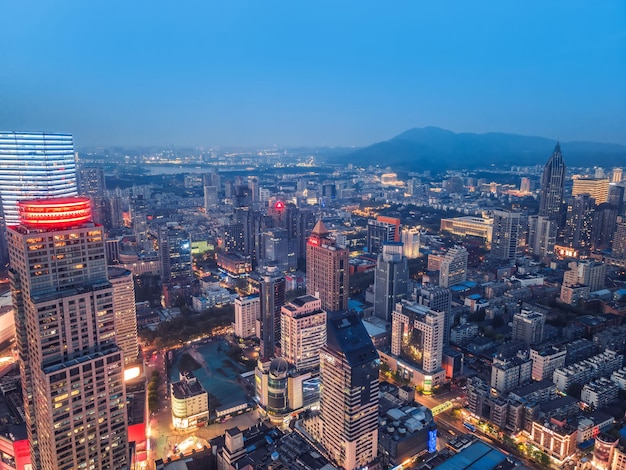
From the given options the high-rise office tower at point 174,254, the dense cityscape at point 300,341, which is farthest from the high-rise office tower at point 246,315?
the high-rise office tower at point 174,254

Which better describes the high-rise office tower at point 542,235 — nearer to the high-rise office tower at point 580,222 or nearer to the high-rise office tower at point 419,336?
the high-rise office tower at point 580,222

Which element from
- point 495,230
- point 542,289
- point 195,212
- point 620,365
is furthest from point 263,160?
point 620,365

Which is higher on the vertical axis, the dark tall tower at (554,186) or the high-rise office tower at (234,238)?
the dark tall tower at (554,186)

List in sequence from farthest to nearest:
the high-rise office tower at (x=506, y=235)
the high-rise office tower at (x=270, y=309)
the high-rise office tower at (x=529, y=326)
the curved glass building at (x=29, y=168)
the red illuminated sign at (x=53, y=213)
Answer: the high-rise office tower at (x=506, y=235) < the curved glass building at (x=29, y=168) < the high-rise office tower at (x=529, y=326) < the high-rise office tower at (x=270, y=309) < the red illuminated sign at (x=53, y=213)

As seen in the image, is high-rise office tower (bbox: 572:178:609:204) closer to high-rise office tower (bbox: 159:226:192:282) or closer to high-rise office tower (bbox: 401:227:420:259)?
high-rise office tower (bbox: 401:227:420:259)

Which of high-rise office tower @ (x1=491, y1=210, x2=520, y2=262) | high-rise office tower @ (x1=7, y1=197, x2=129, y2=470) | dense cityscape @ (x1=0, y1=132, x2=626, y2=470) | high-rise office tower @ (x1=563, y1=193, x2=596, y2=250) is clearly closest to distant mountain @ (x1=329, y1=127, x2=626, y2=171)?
high-rise office tower @ (x1=563, y1=193, x2=596, y2=250)

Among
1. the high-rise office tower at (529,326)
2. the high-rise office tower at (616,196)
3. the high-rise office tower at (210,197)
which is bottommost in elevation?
the high-rise office tower at (529,326)

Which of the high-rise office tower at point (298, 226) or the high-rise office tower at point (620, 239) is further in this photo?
the high-rise office tower at point (298, 226)

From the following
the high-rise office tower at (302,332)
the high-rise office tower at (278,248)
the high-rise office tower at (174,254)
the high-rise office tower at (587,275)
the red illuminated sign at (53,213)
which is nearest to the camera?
the red illuminated sign at (53,213)
